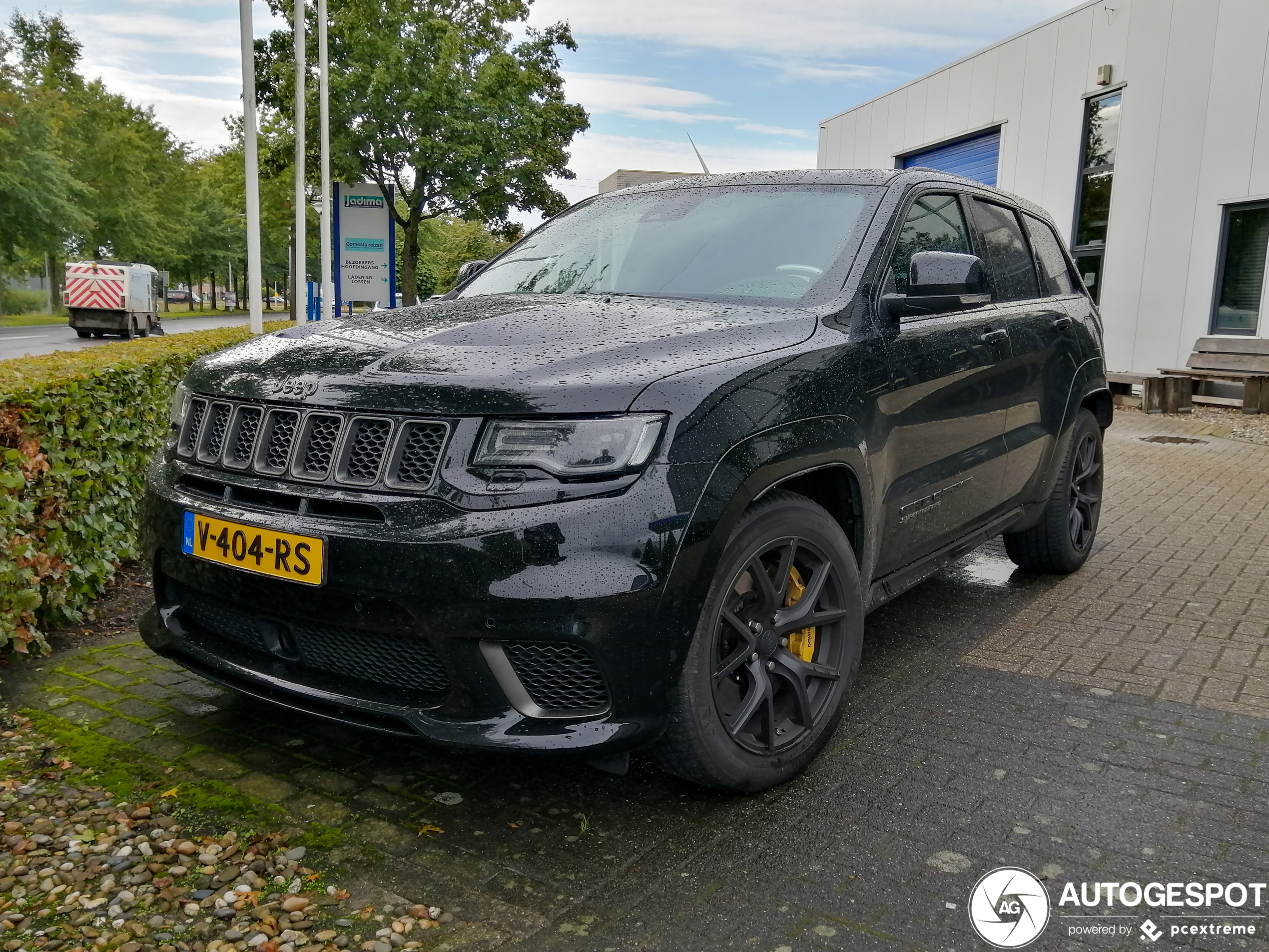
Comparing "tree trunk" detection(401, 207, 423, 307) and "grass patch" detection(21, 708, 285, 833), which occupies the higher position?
"tree trunk" detection(401, 207, 423, 307)

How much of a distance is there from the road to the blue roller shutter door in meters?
13.0

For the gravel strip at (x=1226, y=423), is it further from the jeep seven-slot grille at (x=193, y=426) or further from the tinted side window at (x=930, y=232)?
the jeep seven-slot grille at (x=193, y=426)

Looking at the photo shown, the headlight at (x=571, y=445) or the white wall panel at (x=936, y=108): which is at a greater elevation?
the white wall panel at (x=936, y=108)

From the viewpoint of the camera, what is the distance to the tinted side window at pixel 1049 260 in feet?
16.1

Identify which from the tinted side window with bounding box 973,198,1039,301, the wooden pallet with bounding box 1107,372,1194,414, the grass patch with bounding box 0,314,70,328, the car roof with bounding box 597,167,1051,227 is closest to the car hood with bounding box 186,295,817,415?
the car roof with bounding box 597,167,1051,227

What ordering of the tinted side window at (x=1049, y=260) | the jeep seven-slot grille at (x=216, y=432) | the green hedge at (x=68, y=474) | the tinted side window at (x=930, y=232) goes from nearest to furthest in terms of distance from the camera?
the jeep seven-slot grille at (x=216, y=432) < the tinted side window at (x=930, y=232) < the green hedge at (x=68, y=474) < the tinted side window at (x=1049, y=260)

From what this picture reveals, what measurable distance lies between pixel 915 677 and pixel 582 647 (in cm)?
201

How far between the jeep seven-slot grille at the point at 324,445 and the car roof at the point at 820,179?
2085mm

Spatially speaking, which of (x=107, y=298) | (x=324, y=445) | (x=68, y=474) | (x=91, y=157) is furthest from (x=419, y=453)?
(x=91, y=157)

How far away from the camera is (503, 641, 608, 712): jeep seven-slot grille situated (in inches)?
95.5

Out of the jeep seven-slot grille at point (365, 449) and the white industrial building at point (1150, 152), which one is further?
the white industrial building at point (1150, 152)

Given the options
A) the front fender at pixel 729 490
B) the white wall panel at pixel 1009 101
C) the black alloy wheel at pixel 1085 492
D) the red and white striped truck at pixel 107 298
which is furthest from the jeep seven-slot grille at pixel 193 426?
the red and white striped truck at pixel 107 298

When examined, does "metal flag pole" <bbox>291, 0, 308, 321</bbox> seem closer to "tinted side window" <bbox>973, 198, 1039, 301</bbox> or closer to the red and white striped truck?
the red and white striped truck

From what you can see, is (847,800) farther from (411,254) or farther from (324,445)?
(411,254)
